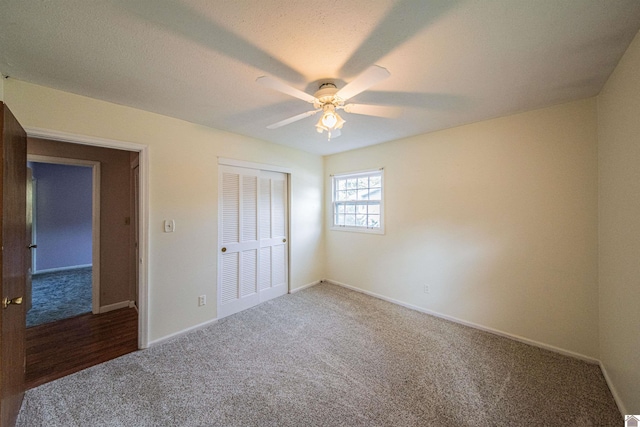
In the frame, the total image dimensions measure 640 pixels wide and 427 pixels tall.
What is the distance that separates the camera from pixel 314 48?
141 centimetres

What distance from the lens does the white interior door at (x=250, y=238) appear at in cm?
302

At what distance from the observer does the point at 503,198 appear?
248 centimetres

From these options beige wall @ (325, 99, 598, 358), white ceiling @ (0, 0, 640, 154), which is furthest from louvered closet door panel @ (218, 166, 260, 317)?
beige wall @ (325, 99, 598, 358)

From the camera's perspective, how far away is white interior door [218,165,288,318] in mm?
3018

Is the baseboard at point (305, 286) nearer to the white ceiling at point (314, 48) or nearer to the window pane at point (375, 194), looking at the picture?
the window pane at point (375, 194)

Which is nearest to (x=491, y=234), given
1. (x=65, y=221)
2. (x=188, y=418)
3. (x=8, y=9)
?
(x=188, y=418)

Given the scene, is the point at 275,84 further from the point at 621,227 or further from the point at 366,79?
the point at 621,227

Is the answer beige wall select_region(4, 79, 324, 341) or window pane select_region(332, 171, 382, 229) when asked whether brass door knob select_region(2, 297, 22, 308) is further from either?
window pane select_region(332, 171, 382, 229)

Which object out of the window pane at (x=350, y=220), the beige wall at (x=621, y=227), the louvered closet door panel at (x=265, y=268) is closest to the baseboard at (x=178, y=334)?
the louvered closet door panel at (x=265, y=268)

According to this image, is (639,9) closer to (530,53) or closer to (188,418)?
(530,53)

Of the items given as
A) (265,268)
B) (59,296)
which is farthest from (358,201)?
(59,296)

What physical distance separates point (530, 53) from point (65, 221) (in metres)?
8.33

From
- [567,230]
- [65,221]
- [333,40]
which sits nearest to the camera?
[333,40]

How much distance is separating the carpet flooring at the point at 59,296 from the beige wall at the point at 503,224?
435 cm
